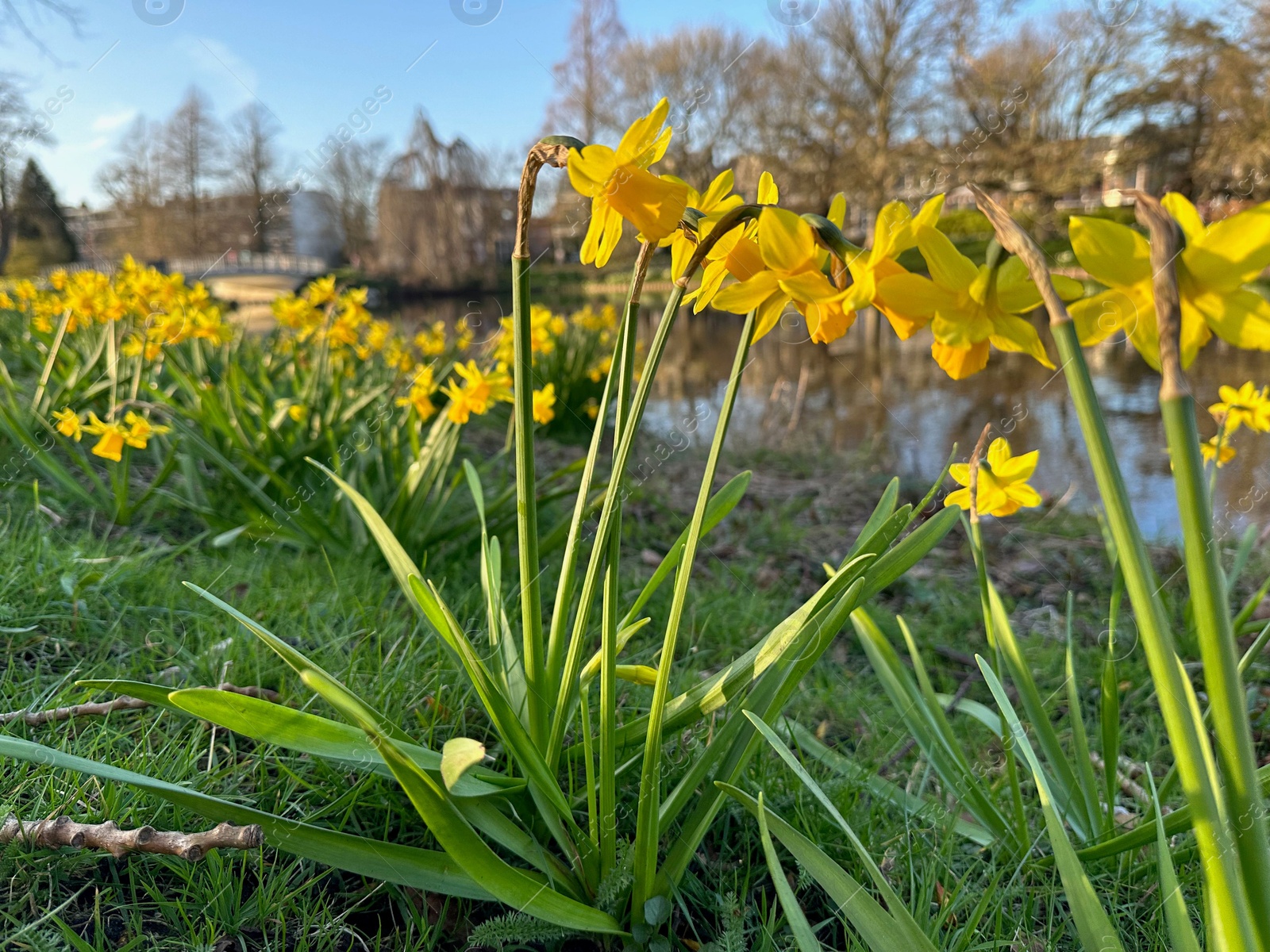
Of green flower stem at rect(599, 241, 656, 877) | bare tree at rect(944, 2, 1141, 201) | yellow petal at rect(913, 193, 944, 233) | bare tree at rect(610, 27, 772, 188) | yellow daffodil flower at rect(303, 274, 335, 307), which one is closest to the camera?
yellow petal at rect(913, 193, 944, 233)

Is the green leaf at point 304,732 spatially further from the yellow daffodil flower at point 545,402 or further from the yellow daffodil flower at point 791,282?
the yellow daffodil flower at point 545,402

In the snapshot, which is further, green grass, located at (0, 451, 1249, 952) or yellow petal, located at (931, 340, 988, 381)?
green grass, located at (0, 451, 1249, 952)

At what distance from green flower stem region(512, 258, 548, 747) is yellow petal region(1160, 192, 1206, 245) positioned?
0.51 m

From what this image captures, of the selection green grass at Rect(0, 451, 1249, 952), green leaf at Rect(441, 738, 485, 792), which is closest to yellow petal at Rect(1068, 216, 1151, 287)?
green leaf at Rect(441, 738, 485, 792)

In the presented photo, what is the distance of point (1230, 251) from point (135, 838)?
40.7 inches

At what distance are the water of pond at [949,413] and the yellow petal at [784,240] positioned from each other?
2.22m

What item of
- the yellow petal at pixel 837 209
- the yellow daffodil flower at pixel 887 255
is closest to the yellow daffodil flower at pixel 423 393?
the yellow petal at pixel 837 209

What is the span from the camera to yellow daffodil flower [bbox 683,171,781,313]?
2.02ft

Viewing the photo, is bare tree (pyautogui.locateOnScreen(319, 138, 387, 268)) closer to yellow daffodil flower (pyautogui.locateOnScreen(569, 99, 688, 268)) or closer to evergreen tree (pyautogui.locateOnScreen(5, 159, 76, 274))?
evergreen tree (pyautogui.locateOnScreen(5, 159, 76, 274))

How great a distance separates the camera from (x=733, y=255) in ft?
2.03

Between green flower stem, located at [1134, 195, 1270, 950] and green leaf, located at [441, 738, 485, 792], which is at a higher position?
green flower stem, located at [1134, 195, 1270, 950]

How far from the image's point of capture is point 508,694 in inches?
38.9

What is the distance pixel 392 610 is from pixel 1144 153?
1138cm

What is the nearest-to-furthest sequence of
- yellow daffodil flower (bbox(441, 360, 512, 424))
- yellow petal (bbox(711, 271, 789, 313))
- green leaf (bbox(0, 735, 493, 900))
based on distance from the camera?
yellow petal (bbox(711, 271, 789, 313)) < green leaf (bbox(0, 735, 493, 900)) < yellow daffodil flower (bbox(441, 360, 512, 424))
